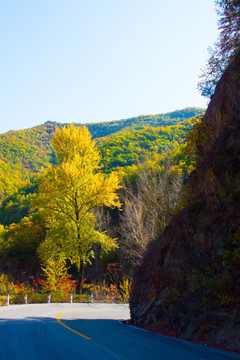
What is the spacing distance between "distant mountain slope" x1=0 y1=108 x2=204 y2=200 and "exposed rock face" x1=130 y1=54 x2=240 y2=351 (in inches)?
2027

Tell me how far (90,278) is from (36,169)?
65.3 metres

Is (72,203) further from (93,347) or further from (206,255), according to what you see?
(93,347)

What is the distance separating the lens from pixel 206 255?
8.86m

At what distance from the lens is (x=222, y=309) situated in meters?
7.31

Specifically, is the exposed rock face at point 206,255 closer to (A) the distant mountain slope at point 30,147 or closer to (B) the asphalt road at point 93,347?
(B) the asphalt road at point 93,347

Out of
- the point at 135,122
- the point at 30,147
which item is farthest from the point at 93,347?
the point at 135,122

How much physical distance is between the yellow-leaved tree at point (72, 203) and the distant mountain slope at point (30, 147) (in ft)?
131

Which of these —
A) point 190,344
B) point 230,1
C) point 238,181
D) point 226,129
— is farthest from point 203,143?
point 190,344

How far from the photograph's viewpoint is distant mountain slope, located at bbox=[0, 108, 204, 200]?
8275cm

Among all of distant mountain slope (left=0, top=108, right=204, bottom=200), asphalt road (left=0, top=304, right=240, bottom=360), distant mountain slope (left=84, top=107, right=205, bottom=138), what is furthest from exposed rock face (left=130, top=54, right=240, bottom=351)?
distant mountain slope (left=84, top=107, right=205, bottom=138)

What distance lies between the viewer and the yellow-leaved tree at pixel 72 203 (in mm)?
22219

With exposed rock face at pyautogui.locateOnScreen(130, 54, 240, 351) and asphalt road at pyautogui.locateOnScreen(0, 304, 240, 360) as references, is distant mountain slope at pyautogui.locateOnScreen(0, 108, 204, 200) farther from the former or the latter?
asphalt road at pyautogui.locateOnScreen(0, 304, 240, 360)

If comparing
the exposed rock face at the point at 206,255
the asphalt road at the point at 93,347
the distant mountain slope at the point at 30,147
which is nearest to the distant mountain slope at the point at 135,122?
the distant mountain slope at the point at 30,147

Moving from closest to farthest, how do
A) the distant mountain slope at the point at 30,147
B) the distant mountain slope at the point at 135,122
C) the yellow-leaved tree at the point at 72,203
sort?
the yellow-leaved tree at the point at 72,203 < the distant mountain slope at the point at 30,147 < the distant mountain slope at the point at 135,122
